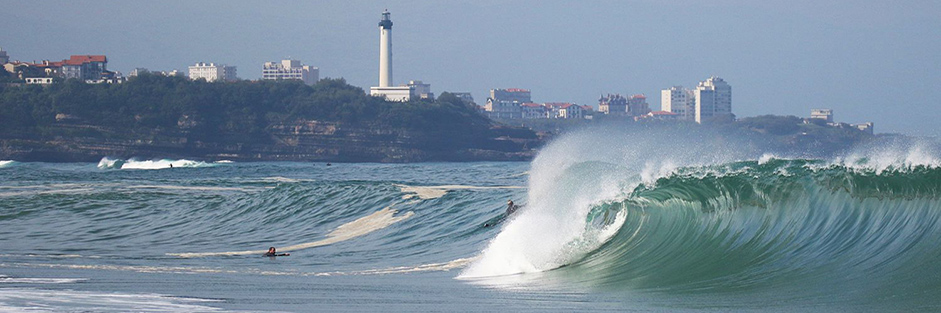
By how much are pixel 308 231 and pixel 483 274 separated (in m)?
11.4

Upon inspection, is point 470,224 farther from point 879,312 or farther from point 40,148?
point 40,148

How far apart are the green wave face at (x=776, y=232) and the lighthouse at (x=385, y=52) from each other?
154 meters

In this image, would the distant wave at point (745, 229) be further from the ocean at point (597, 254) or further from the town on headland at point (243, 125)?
the town on headland at point (243, 125)

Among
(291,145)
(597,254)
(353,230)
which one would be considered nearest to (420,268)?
(597,254)

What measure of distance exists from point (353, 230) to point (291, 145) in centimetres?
11657

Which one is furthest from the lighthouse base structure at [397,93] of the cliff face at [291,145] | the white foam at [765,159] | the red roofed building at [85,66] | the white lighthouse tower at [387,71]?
the white foam at [765,159]

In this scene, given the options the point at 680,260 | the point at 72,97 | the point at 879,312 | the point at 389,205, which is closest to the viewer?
the point at 879,312

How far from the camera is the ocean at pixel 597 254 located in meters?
11.5

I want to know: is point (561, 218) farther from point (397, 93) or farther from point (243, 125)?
point (397, 93)

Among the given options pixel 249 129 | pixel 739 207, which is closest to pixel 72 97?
pixel 249 129

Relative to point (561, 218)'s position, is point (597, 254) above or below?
below

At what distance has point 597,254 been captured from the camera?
15.5 meters

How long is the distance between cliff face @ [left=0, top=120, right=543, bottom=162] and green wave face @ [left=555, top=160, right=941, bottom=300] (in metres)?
119

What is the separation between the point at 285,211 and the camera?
30.3m
